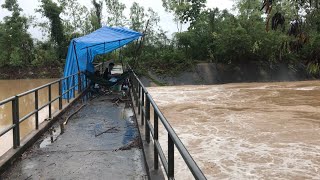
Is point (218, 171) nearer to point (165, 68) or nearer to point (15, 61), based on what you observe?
point (165, 68)

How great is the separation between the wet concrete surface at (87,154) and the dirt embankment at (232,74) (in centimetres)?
1799

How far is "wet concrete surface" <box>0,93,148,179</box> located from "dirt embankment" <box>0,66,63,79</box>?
19.9m

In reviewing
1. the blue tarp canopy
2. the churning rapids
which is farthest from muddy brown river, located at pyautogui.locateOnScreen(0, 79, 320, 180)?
the blue tarp canopy

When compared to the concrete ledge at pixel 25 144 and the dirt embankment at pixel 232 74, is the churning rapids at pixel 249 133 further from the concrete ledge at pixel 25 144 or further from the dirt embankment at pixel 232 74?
the dirt embankment at pixel 232 74

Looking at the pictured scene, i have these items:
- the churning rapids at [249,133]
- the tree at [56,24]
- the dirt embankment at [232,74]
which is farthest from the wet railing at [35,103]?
the tree at [56,24]

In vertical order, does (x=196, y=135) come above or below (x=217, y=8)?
below

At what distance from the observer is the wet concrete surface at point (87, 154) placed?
15.1 ft

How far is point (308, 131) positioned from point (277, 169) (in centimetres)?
363

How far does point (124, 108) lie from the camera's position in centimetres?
977

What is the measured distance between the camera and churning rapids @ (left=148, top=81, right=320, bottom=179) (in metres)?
7.44

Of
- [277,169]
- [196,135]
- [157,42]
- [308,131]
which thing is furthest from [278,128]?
[157,42]

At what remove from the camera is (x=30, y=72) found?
2722 centimetres

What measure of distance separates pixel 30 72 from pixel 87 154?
23.5 metres

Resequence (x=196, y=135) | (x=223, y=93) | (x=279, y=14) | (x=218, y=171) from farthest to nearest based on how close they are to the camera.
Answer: (x=223, y=93)
(x=196, y=135)
(x=218, y=171)
(x=279, y=14)
